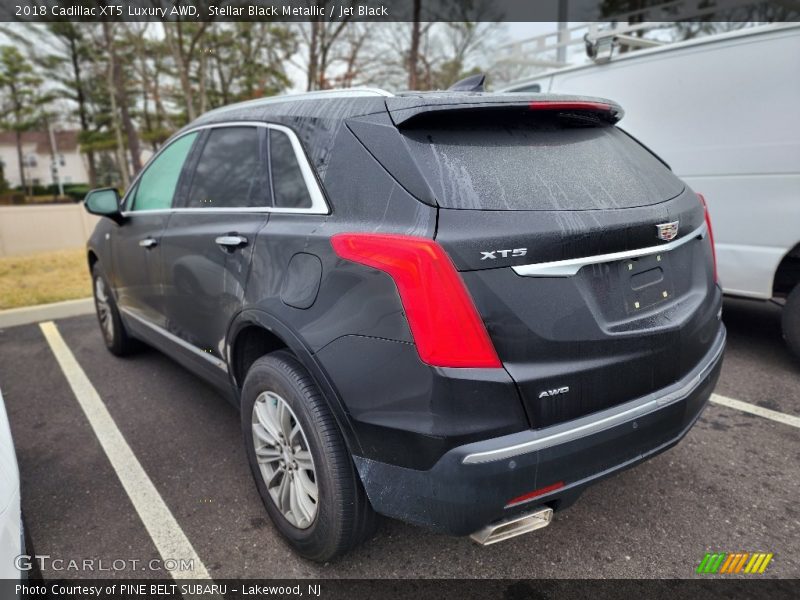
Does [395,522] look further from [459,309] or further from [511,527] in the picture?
[459,309]

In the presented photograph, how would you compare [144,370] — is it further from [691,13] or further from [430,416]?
[691,13]

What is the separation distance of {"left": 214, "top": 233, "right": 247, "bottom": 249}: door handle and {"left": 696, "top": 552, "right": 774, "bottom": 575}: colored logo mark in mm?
2252

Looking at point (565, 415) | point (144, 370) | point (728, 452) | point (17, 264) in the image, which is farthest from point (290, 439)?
point (17, 264)

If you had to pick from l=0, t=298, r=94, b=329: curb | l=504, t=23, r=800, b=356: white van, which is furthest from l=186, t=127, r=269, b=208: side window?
l=0, t=298, r=94, b=329: curb

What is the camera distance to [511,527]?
1755 mm

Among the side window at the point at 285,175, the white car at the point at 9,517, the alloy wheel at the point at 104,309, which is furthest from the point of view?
the alloy wheel at the point at 104,309

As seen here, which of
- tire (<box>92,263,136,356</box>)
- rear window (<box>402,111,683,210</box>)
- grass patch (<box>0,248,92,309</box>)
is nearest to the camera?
rear window (<box>402,111,683,210</box>)

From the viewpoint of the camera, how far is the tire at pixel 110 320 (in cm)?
429

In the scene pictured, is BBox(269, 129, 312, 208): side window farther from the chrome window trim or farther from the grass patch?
the grass patch

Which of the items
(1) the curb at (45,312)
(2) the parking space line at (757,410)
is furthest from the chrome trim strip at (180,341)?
(2) the parking space line at (757,410)

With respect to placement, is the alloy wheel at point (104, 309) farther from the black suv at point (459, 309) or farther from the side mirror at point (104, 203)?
the black suv at point (459, 309)

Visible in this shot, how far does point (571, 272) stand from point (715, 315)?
0.98 m

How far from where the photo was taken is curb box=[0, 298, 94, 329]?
19.2ft

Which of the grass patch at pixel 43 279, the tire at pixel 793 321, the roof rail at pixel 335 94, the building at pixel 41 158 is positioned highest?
the roof rail at pixel 335 94
